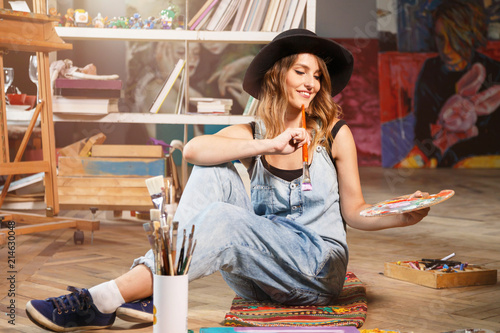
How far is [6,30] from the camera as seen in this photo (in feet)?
9.57

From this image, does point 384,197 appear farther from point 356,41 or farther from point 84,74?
point 356,41

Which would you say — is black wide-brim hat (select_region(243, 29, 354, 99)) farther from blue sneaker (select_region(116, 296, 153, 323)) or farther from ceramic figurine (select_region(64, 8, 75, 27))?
ceramic figurine (select_region(64, 8, 75, 27))

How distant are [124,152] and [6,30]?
A: 1.09m

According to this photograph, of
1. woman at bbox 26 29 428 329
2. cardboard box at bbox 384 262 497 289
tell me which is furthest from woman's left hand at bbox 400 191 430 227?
cardboard box at bbox 384 262 497 289

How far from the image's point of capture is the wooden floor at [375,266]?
1795mm

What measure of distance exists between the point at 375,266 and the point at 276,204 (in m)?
0.90

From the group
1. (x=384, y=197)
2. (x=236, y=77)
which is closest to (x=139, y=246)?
(x=384, y=197)

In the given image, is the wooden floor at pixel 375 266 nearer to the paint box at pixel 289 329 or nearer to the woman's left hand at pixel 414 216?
the paint box at pixel 289 329

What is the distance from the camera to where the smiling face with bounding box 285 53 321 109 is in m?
1.85

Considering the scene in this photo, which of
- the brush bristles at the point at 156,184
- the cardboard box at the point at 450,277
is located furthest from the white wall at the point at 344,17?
the brush bristles at the point at 156,184

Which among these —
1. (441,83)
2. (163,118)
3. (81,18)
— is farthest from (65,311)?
(441,83)

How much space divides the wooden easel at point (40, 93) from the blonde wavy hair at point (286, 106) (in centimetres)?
147

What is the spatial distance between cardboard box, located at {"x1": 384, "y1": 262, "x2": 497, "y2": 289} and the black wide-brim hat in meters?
0.74

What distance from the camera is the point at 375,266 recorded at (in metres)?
2.58
